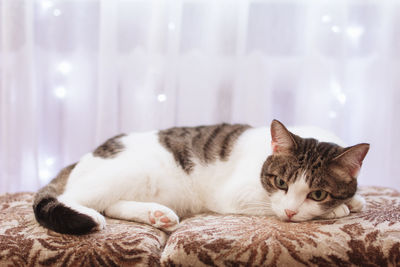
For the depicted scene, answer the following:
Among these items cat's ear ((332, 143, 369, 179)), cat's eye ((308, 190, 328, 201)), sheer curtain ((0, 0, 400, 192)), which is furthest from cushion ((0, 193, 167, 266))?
sheer curtain ((0, 0, 400, 192))

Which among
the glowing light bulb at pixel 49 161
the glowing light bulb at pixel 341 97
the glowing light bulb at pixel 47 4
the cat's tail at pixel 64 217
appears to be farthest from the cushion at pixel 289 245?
the glowing light bulb at pixel 47 4

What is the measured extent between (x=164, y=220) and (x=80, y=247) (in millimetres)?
352

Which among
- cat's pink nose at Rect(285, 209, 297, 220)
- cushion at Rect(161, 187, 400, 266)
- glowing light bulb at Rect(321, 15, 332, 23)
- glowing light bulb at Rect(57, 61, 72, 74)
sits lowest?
cushion at Rect(161, 187, 400, 266)

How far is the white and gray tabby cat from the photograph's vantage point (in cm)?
135

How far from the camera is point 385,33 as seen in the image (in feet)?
7.83

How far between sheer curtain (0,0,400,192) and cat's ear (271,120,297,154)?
0.96 m

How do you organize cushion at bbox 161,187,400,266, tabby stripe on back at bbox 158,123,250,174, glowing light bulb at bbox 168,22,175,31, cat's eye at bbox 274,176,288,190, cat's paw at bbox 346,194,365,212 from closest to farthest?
1. cushion at bbox 161,187,400,266
2. cat's eye at bbox 274,176,288,190
3. cat's paw at bbox 346,194,365,212
4. tabby stripe on back at bbox 158,123,250,174
5. glowing light bulb at bbox 168,22,175,31

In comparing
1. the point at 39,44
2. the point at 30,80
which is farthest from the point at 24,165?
the point at 39,44

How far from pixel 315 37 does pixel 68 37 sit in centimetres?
163

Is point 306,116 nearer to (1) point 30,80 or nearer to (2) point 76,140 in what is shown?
(2) point 76,140

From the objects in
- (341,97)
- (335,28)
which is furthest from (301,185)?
(335,28)

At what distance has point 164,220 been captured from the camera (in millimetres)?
1448

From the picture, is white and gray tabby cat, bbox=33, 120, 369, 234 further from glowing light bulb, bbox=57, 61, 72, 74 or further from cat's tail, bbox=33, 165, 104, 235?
glowing light bulb, bbox=57, 61, 72, 74

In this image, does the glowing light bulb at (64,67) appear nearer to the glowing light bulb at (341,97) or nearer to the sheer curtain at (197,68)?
the sheer curtain at (197,68)
